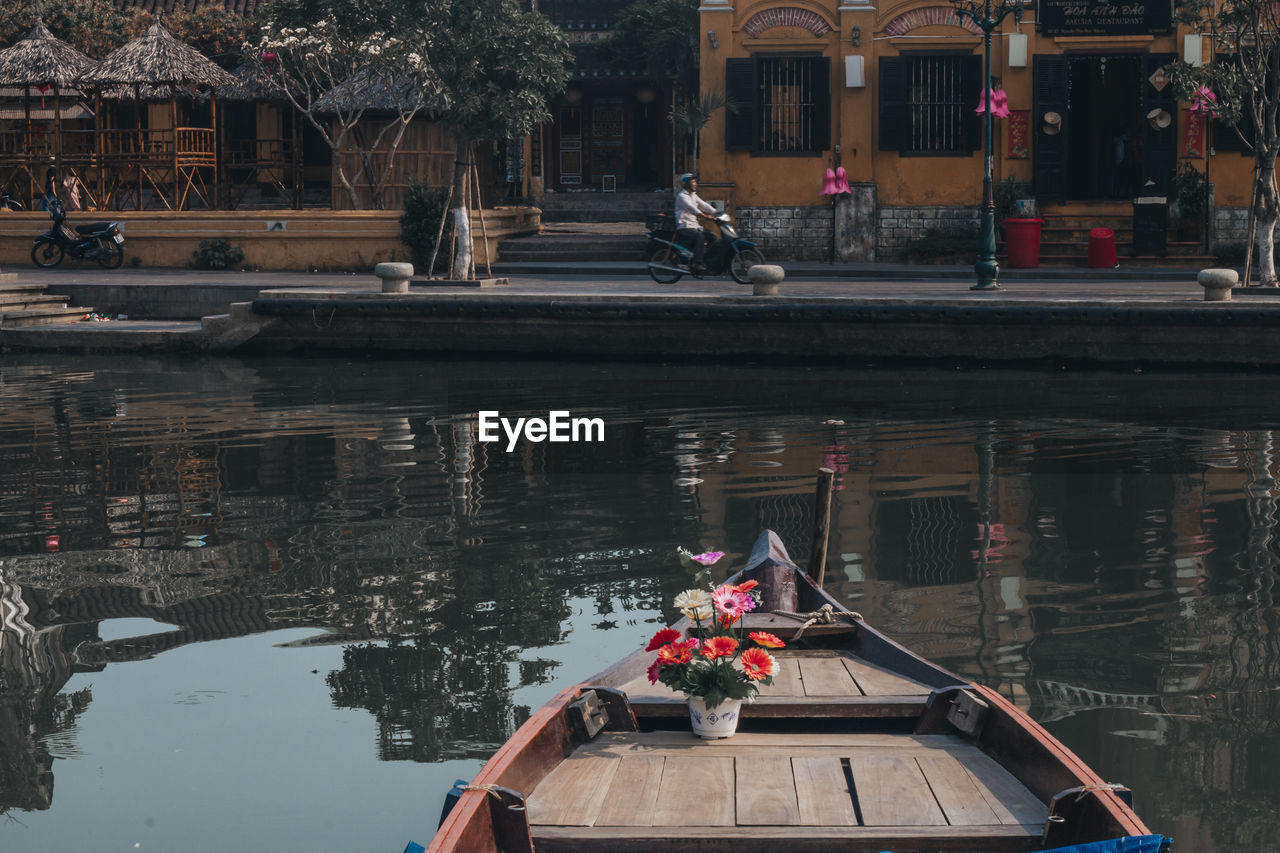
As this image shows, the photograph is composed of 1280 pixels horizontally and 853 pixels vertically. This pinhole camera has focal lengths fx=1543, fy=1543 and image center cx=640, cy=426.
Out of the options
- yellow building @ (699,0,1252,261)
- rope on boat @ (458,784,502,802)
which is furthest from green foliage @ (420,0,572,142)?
rope on boat @ (458,784,502,802)

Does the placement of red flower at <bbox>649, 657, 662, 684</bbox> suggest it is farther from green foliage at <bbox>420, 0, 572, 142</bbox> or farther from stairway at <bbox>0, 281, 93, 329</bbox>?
stairway at <bbox>0, 281, 93, 329</bbox>

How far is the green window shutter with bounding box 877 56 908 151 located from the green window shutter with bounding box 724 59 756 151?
2.12m

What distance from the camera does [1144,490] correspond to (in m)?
11.9

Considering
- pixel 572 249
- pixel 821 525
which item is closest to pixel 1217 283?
pixel 821 525

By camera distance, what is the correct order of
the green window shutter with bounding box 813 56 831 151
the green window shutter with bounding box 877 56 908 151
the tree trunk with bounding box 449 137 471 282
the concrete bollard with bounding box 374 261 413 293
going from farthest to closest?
the green window shutter with bounding box 813 56 831 151, the green window shutter with bounding box 877 56 908 151, the tree trunk with bounding box 449 137 471 282, the concrete bollard with bounding box 374 261 413 293

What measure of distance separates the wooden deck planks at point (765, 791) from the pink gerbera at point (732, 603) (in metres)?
0.56

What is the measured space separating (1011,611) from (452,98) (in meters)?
14.4

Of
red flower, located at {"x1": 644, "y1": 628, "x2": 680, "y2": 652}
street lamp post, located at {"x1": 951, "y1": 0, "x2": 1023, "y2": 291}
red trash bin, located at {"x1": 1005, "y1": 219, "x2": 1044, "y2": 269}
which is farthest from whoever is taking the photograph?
red trash bin, located at {"x1": 1005, "y1": 219, "x2": 1044, "y2": 269}

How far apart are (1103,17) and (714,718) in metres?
22.1

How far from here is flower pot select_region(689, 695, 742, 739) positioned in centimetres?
541

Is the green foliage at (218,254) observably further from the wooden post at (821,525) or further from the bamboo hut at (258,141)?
the wooden post at (821,525)

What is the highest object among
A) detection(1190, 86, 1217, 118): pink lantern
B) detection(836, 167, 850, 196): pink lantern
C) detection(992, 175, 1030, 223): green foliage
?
detection(1190, 86, 1217, 118): pink lantern

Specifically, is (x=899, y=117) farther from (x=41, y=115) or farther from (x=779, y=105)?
(x=41, y=115)

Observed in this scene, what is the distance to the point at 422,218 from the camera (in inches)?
953
